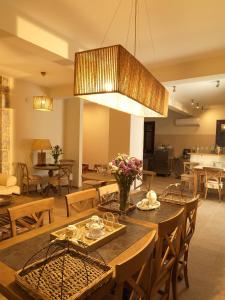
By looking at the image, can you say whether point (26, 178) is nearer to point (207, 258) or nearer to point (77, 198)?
point (77, 198)

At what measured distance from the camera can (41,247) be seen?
1.47 metres

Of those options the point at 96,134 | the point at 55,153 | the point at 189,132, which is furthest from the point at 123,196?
the point at 189,132

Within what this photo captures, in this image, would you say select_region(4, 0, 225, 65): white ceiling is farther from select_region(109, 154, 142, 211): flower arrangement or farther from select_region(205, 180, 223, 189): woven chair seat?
select_region(205, 180, 223, 189): woven chair seat

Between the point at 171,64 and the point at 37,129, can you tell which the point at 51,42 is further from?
the point at 37,129

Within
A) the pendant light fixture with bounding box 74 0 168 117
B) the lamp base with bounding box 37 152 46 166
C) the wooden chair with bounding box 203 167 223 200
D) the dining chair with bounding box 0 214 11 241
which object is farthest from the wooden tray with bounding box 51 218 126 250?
the wooden chair with bounding box 203 167 223 200

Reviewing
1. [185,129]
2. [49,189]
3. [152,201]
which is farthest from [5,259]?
[185,129]

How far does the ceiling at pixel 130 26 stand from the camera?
2.35 meters

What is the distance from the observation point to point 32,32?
2.67 metres

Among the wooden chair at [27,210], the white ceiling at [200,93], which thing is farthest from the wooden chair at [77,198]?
the white ceiling at [200,93]

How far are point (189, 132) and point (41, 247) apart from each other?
9.24m

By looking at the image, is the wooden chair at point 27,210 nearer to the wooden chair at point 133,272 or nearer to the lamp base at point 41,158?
the wooden chair at point 133,272

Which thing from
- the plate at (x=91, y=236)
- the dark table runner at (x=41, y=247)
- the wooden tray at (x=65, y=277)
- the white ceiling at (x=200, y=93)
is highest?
the white ceiling at (x=200, y=93)

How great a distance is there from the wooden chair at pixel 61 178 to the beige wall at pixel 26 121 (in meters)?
0.83

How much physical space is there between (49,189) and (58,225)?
174 inches
